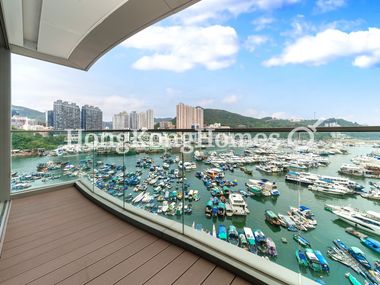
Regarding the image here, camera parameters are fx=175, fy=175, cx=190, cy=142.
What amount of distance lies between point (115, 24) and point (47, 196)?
9.97 feet

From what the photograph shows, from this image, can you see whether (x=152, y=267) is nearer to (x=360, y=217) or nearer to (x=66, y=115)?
(x=360, y=217)

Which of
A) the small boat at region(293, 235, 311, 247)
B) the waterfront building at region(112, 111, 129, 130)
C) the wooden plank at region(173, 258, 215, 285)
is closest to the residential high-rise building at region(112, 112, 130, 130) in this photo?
the waterfront building at region(112, 111, 129, 130)

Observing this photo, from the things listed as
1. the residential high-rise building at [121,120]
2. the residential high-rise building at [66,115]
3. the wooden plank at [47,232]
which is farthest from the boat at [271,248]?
the residential high-rise building at [66,115]

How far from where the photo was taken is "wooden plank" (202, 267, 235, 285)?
1269 millimetres

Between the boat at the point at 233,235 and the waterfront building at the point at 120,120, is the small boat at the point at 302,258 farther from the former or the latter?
the waterfront building at the point at 120,120

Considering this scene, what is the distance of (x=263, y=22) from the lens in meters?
9.27

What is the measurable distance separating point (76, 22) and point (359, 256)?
3833 mm

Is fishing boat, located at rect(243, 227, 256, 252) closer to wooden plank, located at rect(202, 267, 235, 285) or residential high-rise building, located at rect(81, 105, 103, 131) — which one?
wooden plank, located at rect(202, 267, 235, 285)

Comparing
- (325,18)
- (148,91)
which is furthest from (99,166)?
(325,18)

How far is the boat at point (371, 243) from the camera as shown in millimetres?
1017

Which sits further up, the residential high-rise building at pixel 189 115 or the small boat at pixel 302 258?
the residential high-rise building at pixel 189 115

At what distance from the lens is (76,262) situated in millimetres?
1486

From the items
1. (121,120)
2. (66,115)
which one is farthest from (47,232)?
(66,115)

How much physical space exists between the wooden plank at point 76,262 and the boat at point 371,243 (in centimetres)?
181
